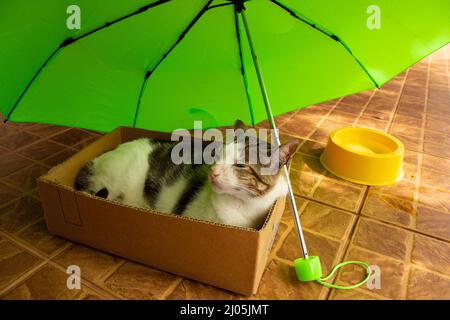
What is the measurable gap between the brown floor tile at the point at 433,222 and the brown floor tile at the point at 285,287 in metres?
0.66

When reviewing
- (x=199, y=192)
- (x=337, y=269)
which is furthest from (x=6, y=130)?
(x=337, y=269)

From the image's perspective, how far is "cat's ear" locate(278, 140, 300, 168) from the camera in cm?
112

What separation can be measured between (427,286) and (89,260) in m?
1.26

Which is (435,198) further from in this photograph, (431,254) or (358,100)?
(358,100)

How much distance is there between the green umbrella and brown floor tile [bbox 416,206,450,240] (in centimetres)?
67

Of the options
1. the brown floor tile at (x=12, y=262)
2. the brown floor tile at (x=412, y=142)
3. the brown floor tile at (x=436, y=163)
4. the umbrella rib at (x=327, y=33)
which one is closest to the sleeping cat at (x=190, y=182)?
the brown floor tile at (x=12, y=262)

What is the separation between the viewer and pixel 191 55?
4.67 ft

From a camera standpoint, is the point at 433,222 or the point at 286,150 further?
the point at 433,222

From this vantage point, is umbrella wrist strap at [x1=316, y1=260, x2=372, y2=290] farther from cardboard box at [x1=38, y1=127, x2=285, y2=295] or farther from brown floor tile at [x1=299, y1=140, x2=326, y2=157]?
brown floor tile at [x1=299, y1=140, x2=326, y2=157]

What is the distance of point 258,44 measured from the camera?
1.44 m

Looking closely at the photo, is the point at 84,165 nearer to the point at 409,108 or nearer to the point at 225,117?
the point at 225,117

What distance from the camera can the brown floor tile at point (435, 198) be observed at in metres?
1.69

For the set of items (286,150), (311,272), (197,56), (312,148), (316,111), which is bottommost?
(311,272)

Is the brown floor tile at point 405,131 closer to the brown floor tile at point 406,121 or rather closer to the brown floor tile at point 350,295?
the brown floor tile at point 406,121
